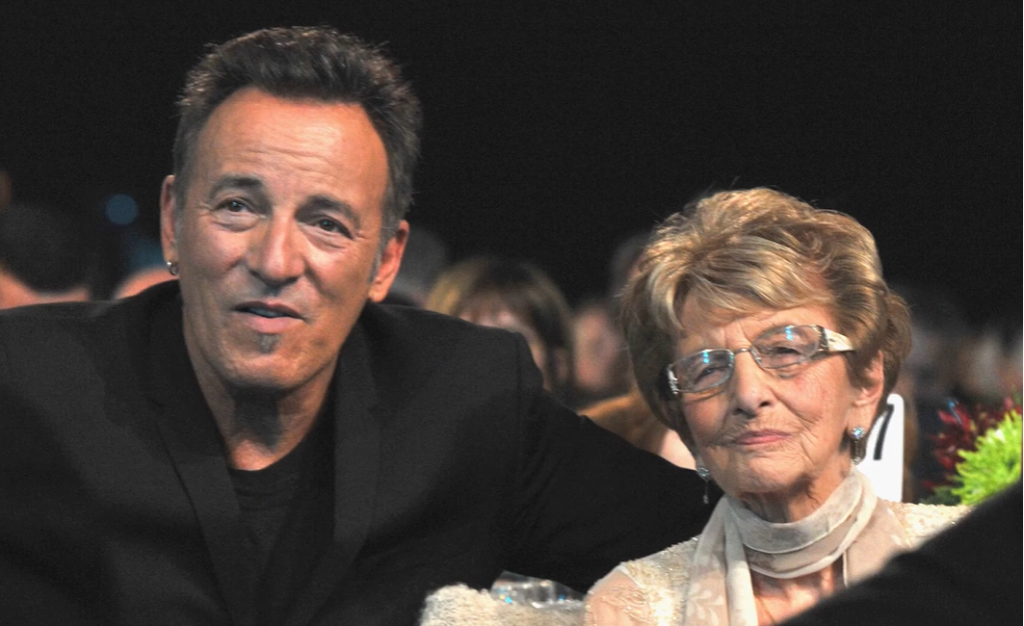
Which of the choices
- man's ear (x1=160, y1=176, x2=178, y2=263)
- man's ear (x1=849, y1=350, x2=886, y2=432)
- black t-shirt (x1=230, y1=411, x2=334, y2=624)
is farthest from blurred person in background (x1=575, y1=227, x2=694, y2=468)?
man's ear (x1=160, y1=176, x2=178, y2=263)

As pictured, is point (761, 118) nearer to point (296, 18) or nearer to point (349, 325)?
point (296, 18)

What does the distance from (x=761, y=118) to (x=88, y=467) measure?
7.78 meters

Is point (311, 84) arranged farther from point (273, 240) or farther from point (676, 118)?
point (676, 118)

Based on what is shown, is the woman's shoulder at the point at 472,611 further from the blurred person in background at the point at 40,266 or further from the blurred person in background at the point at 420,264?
the blurred person in background at the point at 420,264

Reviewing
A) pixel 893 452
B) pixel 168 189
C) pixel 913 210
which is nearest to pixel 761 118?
pixel 913 210

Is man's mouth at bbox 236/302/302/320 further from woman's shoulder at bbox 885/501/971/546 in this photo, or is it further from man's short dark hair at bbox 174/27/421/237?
woman's shoulder at bbox 885/501/971/546

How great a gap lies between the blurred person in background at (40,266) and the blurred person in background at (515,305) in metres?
1.31

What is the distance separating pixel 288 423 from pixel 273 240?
1.42 ft

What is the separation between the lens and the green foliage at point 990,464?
3.31 meters

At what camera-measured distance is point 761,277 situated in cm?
279

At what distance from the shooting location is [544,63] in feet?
32.7

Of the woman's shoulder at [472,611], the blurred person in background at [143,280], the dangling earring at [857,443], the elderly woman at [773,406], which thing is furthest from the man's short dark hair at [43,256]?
the dangling earring at [857,443]

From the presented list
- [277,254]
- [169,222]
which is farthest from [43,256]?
[277,254]

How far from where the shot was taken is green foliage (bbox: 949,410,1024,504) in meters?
3.31
